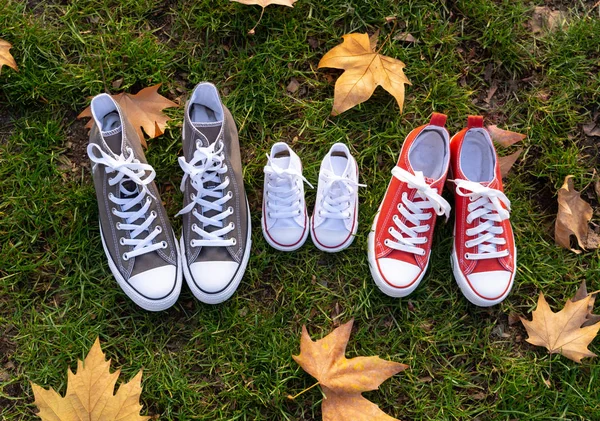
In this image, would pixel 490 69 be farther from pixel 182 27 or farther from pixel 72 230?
pixel 72 230

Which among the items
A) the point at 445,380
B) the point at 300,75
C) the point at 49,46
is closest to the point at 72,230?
the point at 49,46

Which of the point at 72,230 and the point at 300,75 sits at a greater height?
the point at 300,75

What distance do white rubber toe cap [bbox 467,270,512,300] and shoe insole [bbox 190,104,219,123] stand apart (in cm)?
125

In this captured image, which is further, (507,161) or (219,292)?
(507,161)

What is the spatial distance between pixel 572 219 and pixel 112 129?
196cm

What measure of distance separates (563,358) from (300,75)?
1671mm

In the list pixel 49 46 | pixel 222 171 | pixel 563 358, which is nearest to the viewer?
pixel 222 171

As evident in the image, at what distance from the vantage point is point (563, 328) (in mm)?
2158

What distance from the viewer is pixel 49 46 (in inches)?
92.0

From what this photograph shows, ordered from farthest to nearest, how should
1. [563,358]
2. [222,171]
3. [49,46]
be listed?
[49,46] → [563,358] → [222,171]

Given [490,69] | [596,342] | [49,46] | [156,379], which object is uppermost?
[490,69]

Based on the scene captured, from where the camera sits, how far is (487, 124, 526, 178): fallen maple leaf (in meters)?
2.31

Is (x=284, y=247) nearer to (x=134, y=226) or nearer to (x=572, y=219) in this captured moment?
(x=134, y=226)

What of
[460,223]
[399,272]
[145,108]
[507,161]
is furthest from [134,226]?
[507,161]
